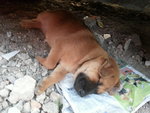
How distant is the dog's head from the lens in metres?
2.04

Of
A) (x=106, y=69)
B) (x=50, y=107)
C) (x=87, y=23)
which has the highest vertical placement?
(x=106, y=69)

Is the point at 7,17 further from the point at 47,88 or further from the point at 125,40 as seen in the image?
the point at 125,40

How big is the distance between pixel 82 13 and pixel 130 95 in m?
1.08

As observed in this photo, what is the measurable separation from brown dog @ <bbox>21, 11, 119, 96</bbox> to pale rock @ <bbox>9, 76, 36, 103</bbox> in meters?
0.06

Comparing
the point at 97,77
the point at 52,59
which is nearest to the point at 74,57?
the point at 52,59

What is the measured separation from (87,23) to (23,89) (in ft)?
3.72

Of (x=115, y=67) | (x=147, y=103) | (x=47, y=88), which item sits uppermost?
(x=115, y=67)

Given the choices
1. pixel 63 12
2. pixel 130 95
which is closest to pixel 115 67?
pixel 130 95

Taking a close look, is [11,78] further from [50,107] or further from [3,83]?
[50,107]

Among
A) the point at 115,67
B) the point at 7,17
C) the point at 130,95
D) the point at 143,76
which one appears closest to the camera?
the point at 115,67

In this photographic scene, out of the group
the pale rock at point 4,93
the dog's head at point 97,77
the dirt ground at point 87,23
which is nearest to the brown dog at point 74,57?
the dog's head at point 97,77

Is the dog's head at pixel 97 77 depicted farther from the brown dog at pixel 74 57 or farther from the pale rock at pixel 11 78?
the pale rock at pixel 11 78

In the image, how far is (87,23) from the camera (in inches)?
116

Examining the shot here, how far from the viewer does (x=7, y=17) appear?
2.70 meters
